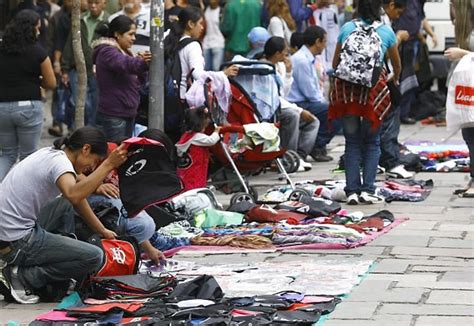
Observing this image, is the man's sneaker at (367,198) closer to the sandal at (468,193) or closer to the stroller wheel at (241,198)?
the sandal at (468,193)

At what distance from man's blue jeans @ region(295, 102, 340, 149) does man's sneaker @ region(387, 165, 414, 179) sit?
131cm

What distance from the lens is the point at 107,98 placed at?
1226cm

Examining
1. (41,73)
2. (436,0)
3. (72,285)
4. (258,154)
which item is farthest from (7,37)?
(436,0)

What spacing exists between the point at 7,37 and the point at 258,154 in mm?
2430

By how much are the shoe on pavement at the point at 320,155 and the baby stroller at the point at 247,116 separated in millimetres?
2408

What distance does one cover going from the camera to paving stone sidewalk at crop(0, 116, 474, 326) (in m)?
7.90

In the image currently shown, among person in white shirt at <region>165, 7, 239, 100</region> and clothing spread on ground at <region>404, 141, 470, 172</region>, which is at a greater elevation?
person in white shirt at <region>165, 7, 239, 100</region>

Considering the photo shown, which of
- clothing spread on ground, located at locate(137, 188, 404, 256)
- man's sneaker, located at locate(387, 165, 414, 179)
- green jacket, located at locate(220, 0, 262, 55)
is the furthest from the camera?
green jacket, located at locate(220, 0, 262, 55)

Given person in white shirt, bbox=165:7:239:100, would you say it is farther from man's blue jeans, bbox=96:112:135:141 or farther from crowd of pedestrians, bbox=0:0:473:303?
man's blue jeans, bbox=96:112:135:141

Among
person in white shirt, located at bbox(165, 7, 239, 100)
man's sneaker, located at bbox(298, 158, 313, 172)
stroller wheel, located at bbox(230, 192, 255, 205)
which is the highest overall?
person in white shirt, located at bbox(165, 7, 239, 100)

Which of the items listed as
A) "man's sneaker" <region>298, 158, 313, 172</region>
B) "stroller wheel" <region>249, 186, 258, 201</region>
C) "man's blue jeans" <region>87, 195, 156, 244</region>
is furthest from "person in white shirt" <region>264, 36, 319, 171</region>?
"man's blue jeans" <region>87, 195, 156, 244</region>

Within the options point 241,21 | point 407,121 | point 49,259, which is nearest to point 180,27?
point 49,259

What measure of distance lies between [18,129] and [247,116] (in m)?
2.21

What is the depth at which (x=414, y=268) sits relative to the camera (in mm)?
9320
